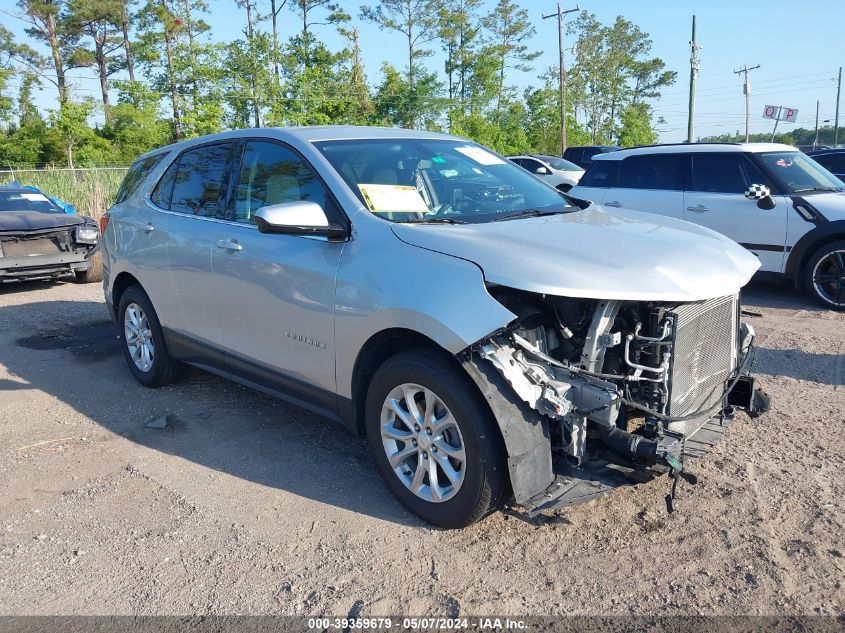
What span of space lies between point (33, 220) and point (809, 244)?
32.6 feet

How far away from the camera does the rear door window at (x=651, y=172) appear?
29.0 feet

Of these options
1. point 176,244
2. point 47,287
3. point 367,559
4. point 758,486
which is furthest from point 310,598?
point 47,287

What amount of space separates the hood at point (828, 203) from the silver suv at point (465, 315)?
15.1 ft

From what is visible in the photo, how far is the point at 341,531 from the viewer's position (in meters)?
3.37

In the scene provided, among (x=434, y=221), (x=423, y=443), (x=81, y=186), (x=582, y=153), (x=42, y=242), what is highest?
(x=582, y=153)

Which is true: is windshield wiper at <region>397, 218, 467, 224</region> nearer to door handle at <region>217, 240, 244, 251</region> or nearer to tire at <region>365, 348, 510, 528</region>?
tire at <region>365, 348, 510, 528</region>

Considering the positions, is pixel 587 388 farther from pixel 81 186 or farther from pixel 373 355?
pixel 81 186

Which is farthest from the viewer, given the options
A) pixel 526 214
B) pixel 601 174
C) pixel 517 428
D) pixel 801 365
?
pixel 601 174

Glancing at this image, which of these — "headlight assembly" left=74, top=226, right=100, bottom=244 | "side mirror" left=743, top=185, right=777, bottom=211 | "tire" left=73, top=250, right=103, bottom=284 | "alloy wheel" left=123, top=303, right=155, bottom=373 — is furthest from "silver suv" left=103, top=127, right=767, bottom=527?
"tire" left=73, top=250, right=103, bottom=284

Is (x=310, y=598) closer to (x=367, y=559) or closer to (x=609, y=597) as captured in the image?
(x=367, y=559)

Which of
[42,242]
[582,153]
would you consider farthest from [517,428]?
[582,153]

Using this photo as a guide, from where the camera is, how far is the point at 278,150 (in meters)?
4.18

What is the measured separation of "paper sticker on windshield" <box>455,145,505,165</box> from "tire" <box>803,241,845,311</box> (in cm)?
480

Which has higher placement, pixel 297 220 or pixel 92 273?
pixel 297 220
